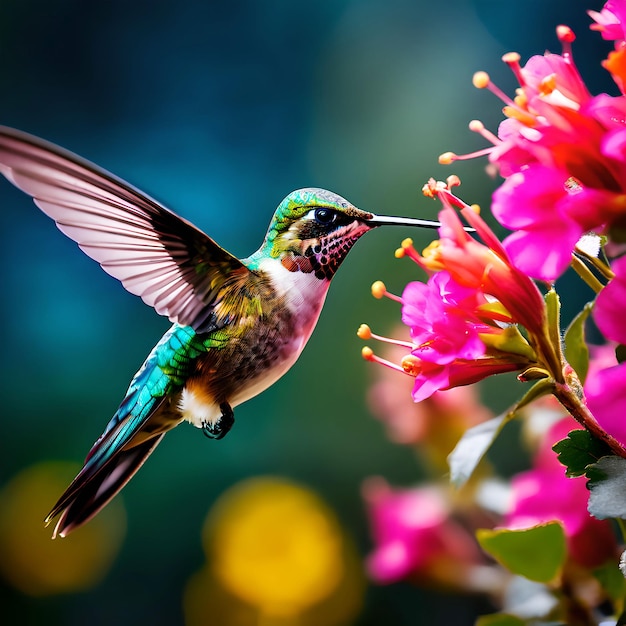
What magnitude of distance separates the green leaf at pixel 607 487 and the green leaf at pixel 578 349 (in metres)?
0.06

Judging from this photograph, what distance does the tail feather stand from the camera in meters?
0.71

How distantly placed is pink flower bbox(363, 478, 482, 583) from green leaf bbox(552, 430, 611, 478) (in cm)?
50

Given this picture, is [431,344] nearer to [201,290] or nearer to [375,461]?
[201,290]

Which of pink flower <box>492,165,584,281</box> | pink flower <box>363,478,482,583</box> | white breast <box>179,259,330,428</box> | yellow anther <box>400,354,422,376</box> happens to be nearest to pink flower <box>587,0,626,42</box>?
pink flower <box>492,165,584,281</box>

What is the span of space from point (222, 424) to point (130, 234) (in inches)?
7.7

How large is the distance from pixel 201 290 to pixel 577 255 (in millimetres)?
360

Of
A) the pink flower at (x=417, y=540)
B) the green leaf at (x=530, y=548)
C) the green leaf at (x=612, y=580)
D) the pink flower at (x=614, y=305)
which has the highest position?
the pink flower at (x=614, y=305)

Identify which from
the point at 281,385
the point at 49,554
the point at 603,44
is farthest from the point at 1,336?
the point at 603,44

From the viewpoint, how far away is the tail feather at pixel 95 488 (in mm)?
711

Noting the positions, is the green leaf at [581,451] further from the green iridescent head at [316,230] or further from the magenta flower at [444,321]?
the green iridescent head at [316,230]

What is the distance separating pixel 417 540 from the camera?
0.91m

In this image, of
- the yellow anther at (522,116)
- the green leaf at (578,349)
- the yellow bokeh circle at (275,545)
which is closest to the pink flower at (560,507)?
the green leaf at (578,349)

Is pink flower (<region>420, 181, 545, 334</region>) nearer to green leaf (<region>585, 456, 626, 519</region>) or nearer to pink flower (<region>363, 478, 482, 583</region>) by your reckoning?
green leaf (<region>585, 456, 626, 519</region>)

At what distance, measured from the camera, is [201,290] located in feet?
2.38
